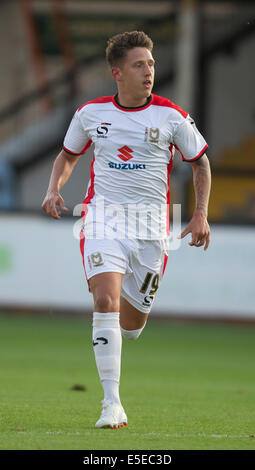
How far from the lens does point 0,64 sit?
88.6 ft

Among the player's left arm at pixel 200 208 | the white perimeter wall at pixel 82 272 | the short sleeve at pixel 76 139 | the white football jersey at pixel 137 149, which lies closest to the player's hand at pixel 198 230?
the player's left arm at pixel 200 208

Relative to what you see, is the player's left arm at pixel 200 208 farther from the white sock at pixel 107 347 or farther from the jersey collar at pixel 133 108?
Answer: the white sock at pixel 107 347

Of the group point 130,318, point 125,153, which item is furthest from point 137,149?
point 130,318

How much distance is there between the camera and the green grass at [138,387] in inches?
231

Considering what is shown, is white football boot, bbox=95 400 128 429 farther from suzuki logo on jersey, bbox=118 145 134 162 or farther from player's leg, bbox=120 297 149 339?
suzuki logo on jersey, bbox=118 145 134 162

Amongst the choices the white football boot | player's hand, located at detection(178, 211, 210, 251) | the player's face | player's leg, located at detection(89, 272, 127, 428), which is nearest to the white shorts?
player's leg, located at detection(89, 272, 127, 428)

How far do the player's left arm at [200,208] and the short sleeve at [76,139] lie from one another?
2.47ft

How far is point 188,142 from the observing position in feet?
21.6

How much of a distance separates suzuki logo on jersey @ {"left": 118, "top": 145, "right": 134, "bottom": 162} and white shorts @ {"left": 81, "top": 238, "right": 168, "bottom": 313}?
0.52 m

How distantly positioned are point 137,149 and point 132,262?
0.72 m

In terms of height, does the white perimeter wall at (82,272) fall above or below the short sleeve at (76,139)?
above

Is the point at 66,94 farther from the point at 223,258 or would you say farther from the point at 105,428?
the point at 105,428

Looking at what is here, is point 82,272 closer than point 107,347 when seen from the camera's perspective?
No

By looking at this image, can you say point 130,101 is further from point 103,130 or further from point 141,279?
point 141,279
